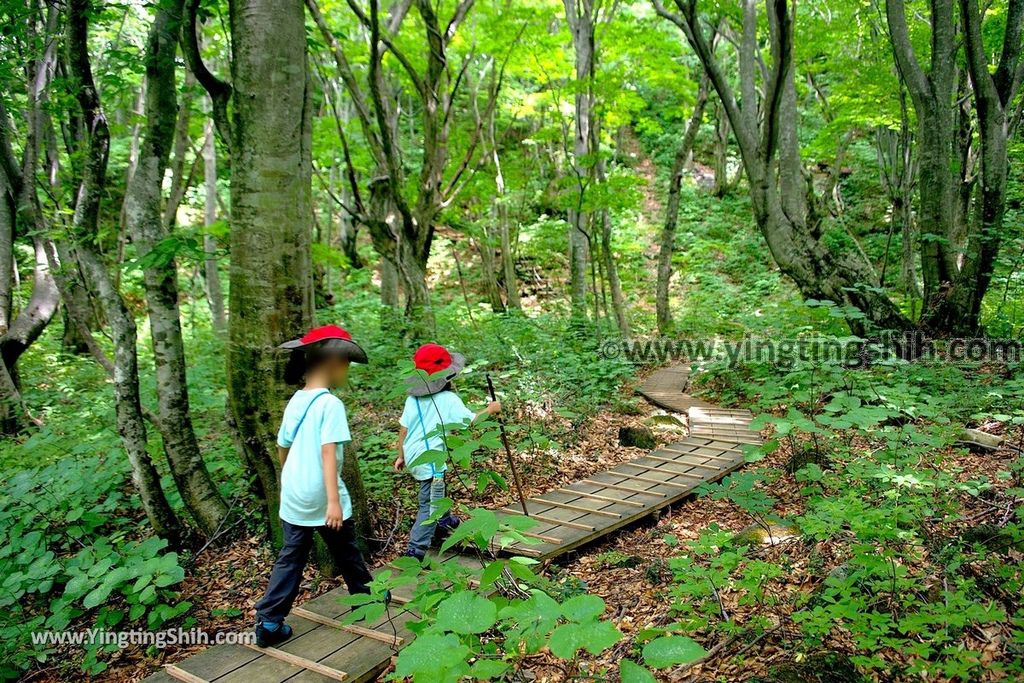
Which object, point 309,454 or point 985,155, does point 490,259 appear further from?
point 309,454

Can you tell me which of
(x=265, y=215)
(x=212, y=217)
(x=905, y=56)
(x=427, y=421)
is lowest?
(x=427, y=421)

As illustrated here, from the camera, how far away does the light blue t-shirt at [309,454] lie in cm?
323

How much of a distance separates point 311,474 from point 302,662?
3.36 ft

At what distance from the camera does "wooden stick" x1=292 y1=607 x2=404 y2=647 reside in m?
3.29

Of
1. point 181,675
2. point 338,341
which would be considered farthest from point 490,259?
point 181,675

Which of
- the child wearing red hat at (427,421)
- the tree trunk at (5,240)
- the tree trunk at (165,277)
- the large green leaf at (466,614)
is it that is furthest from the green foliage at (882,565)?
the tree trunk at (5,240)

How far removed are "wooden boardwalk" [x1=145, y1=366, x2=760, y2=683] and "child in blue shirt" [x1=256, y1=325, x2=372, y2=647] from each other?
214mm

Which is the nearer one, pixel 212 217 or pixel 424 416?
pixel 424 416

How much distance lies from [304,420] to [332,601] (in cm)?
139

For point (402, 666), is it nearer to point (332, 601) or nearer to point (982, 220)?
point (332, 601)

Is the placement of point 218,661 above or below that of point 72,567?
below

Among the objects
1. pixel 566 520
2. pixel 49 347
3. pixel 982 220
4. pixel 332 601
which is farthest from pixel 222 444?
pixel 49 347

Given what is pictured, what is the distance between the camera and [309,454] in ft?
10.6

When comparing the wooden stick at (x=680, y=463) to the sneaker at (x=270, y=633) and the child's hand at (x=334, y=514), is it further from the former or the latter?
the sneaker at (x=270, y=633)
